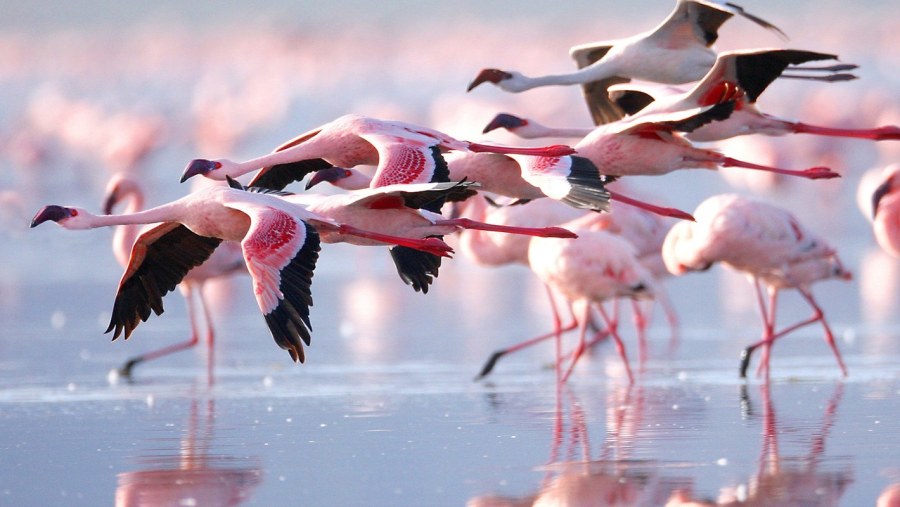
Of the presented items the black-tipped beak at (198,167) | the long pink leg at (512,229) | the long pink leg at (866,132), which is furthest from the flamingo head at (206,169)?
the long pink leg at (866,132)

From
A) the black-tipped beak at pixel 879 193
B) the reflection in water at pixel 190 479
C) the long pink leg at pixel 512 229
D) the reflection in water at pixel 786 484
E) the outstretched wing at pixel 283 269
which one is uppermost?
the black-tipped beak at pixel 879 193

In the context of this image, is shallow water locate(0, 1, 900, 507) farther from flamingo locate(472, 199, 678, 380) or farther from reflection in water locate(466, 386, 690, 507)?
flamingo locate(472, 199, 678, 380)

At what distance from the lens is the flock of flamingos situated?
792 centimetres

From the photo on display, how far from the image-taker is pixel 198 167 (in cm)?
868

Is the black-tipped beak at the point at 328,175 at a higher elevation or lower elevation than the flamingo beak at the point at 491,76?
lower

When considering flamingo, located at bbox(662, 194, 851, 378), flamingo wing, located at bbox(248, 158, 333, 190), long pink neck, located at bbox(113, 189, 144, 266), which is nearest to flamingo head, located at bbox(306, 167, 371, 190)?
flamingo wing, located at bbox(248, 158, 333, 190)

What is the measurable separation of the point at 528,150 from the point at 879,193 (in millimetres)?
4126

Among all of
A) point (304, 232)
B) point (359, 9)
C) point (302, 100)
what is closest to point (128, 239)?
point (304, 232)

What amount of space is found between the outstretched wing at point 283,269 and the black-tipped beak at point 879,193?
5.35 metres

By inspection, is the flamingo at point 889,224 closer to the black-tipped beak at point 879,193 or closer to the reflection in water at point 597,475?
the black-tipped beak at point 879,193

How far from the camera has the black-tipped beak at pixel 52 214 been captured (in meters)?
7.98

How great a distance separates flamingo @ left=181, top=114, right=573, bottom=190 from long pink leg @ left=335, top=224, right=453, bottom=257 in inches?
9.6

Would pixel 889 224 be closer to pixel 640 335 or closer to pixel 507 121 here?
pixel 640 335

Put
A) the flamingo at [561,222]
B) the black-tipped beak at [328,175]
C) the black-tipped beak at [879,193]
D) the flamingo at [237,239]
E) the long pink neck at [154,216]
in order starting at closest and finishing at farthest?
1. the flamingo at [237,239]
2. the long pink neck at [154,216]
3. the black-tipped beak at [328,175]
4. the flamingo at [561,222]
5. the black-tipped beak at [879,193]
